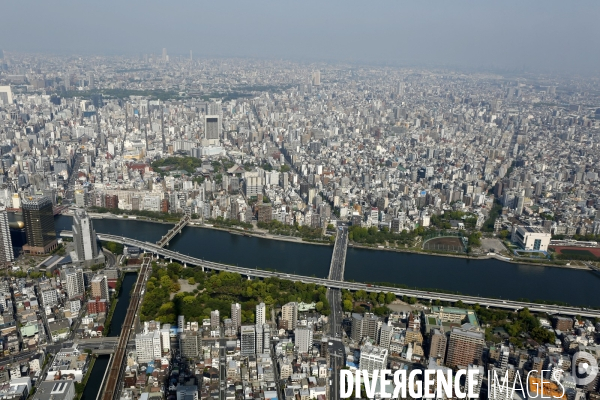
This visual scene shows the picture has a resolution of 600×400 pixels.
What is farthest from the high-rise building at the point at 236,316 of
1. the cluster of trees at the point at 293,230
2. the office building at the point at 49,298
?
the cluster of trees at the point at 293,230

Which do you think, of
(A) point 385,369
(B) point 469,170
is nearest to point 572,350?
(A) point 385,369

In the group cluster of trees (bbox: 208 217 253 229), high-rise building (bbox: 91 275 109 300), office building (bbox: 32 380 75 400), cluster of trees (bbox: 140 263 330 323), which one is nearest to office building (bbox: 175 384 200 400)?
office building (bbox: 32 380 75 400)

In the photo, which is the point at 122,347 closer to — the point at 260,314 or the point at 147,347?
the point at 147,347

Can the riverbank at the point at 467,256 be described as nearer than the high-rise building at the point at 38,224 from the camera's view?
No

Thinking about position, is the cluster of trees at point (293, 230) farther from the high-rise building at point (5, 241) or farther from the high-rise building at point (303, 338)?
the high-rise building at point (5, 241)

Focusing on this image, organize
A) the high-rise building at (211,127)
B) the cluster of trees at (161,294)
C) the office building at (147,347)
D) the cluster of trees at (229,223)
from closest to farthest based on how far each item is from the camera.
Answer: the office building at (147,347), the cluster of trees at (161,294), the cluster of trees at (229,223), the high-rise building at (211,127)

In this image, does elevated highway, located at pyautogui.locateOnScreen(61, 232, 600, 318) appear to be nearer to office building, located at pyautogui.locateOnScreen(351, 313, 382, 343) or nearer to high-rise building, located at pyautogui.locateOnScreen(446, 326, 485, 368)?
office building, located at pyautogui.locateOnScreen(351, 313, 382, 343)

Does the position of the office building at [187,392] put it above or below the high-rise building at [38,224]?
below
